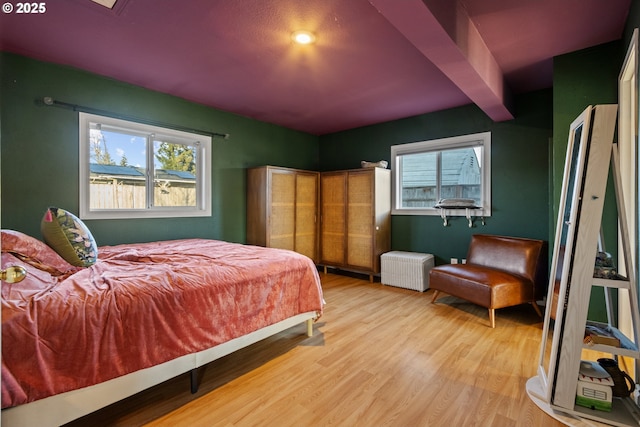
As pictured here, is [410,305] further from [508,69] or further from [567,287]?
[508,69]

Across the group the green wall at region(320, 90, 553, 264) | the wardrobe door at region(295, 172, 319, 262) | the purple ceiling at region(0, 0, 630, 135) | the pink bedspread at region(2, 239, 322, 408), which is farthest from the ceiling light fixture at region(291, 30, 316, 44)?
the green wall at region(320, 90, 553, 264)

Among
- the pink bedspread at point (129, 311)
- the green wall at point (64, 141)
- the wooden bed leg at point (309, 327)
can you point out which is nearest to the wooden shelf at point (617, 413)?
the wooden bed leg at point (309, 327)

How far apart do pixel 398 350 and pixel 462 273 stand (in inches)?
51.0

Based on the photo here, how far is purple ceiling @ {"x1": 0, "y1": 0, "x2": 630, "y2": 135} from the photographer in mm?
2068

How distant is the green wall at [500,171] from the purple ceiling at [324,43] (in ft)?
0.83

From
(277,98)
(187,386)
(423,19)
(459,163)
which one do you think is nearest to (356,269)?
(459,163)

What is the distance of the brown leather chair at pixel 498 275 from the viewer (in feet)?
9.64

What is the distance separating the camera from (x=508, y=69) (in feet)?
10.0

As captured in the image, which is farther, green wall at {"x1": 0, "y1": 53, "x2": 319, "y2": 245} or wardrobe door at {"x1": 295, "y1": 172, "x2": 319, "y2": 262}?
wardrobe door at {"x1": 295, "y1": 172, "x2": 319, "y2": 262}

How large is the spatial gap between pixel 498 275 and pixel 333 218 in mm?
2496

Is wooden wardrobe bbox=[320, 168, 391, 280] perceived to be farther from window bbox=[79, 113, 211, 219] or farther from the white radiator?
window bbox=[79, 113, 211, 219]

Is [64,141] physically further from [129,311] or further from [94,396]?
[94,396]

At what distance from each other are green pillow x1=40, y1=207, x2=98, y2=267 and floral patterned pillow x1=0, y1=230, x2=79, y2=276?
0.05 m

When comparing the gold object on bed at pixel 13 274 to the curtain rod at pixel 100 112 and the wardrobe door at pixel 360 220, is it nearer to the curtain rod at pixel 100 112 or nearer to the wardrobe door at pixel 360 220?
the curtain rod at pixel 100 112
